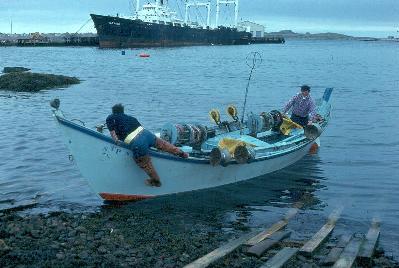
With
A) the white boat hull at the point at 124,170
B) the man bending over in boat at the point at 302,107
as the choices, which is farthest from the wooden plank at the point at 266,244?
the man bending over in boat at the point at 302,107

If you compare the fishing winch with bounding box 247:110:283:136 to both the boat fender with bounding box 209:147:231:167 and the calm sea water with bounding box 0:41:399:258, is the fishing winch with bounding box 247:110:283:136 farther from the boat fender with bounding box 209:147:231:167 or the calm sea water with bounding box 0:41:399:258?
the boat fender with bounding box 209:147:231:167

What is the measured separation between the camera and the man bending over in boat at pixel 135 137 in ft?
36.6

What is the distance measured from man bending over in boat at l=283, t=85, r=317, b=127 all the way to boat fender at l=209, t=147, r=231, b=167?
15.2ft

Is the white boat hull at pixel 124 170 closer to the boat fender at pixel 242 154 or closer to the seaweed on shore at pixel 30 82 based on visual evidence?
the boat fender at pixel 242 154

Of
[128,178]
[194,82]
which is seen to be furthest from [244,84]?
[128,178]

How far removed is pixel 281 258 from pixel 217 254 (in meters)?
0.96

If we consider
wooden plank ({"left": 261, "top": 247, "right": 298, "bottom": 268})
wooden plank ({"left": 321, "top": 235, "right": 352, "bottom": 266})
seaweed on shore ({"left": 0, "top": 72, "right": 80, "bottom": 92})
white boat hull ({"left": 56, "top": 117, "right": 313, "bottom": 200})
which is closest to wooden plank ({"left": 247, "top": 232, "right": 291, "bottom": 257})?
wooden plank ({"left": 261, "top": 247, "right": 298, "bottom": 268})

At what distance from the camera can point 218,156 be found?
1207cm

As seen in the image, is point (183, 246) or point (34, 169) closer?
point (183, 246)

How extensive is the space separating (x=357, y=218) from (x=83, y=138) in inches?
239

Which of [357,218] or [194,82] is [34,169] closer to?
[357,218]

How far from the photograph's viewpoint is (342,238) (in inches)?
383

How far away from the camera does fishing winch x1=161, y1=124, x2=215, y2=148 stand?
44.0ft

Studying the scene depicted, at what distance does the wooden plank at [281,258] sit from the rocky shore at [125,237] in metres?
0.14
